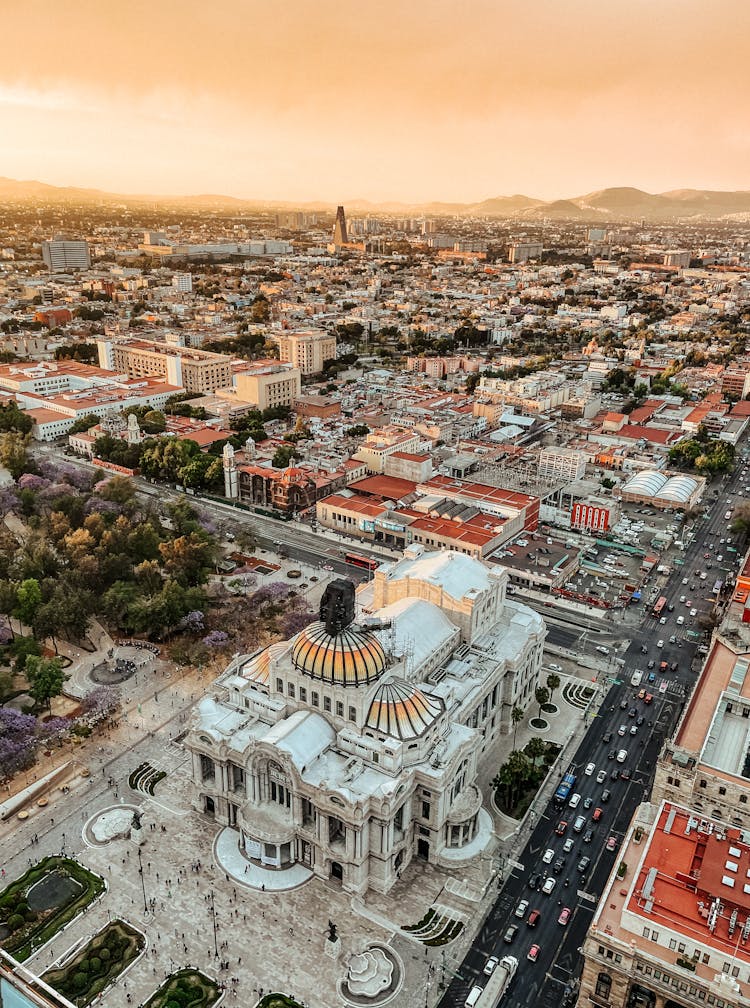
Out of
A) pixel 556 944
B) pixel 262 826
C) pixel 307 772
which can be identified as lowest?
pixel 556 944

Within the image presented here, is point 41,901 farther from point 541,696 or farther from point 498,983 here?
point 541,696

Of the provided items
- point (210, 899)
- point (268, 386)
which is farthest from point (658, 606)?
point (268, 386)

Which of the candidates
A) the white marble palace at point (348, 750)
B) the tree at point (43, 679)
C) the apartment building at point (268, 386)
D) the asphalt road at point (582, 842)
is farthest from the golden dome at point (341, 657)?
the apartment building at point (268, 386)

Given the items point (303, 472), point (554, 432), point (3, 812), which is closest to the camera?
point (3, 812)

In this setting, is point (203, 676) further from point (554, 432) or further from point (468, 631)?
point (554, 432)

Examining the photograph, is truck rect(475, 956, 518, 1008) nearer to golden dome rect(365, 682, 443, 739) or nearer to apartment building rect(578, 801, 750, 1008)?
apartment building rect(578, 801, 750, 1008)

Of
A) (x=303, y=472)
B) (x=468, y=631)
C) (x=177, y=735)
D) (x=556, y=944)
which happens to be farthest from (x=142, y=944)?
(x=303, y=472)
